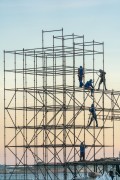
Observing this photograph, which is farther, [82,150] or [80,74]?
[80,74]

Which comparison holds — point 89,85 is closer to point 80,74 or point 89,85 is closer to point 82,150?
point 80,74

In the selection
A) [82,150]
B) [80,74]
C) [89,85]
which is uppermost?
[80,74]

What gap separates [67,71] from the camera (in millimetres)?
52094

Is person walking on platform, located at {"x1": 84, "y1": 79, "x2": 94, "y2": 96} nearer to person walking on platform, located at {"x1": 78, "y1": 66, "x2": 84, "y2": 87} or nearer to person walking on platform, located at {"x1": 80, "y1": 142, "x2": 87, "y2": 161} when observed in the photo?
person walking on platform, located at {"x1": 78, "y1": 66, "x2": 84, "y2": 87}

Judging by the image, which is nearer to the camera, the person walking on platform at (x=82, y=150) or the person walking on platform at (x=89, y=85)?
the person walking on platform at (x=82, y=150)

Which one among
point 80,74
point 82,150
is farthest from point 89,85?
point 82,150

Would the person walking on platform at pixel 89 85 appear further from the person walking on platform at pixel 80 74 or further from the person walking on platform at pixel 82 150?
the person walking on platform at pixel 82 150

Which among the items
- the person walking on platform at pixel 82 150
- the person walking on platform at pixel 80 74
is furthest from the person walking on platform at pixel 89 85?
the person walking on platform at pixel 82 150

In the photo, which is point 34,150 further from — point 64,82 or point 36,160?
point 64,82

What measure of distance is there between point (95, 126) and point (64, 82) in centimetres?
439

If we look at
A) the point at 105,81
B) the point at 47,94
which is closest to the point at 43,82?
the point at 47,94

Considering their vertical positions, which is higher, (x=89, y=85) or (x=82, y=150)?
(x=89, y=85)

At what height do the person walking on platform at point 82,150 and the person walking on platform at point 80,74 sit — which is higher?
the person walking on platform at point 80,74

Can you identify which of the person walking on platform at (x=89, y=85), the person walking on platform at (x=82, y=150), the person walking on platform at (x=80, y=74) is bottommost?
the person walking on platform at (x=82, y=150)
